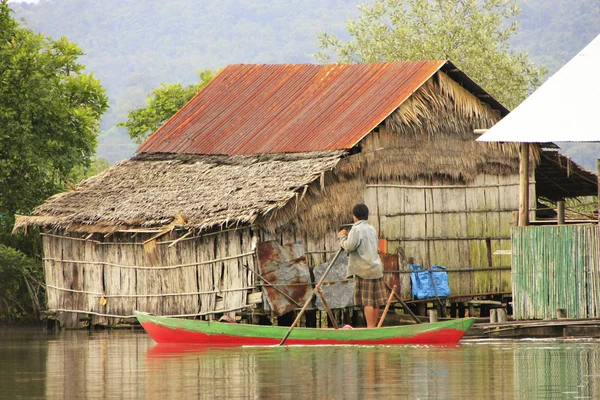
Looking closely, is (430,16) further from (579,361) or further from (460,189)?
(579,361)

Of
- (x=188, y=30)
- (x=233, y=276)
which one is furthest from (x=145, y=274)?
(x=188, y=30)

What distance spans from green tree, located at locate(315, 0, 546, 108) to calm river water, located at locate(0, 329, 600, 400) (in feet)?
64.4

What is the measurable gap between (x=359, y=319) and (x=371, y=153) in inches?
108

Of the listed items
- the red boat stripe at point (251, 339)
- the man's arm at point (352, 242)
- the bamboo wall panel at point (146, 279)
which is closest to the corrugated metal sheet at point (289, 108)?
the bamboo wall panel at point (146, 279)

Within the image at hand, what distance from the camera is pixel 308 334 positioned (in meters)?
15.0

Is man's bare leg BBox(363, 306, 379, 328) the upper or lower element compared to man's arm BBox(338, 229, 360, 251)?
lower

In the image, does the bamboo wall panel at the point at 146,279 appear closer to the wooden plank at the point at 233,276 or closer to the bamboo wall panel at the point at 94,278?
the bamboo wall panel at the point at 94,278

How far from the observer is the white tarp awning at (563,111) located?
1552 cm

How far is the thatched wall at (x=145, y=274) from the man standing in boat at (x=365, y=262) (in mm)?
3081

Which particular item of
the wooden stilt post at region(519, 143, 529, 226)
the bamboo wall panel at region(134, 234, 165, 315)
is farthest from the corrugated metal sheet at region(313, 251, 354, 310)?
the wooden stilt post at region(519, 143, 529, 226)

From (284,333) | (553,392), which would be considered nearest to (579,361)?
(553,392)

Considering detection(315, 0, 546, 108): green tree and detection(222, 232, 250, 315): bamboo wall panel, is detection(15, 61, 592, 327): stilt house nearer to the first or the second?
detection(222, 232, 250, 315): bamboo wall panel

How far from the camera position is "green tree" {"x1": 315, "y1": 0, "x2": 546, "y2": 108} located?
34375mm

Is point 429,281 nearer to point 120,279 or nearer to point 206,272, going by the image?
point 206,272
